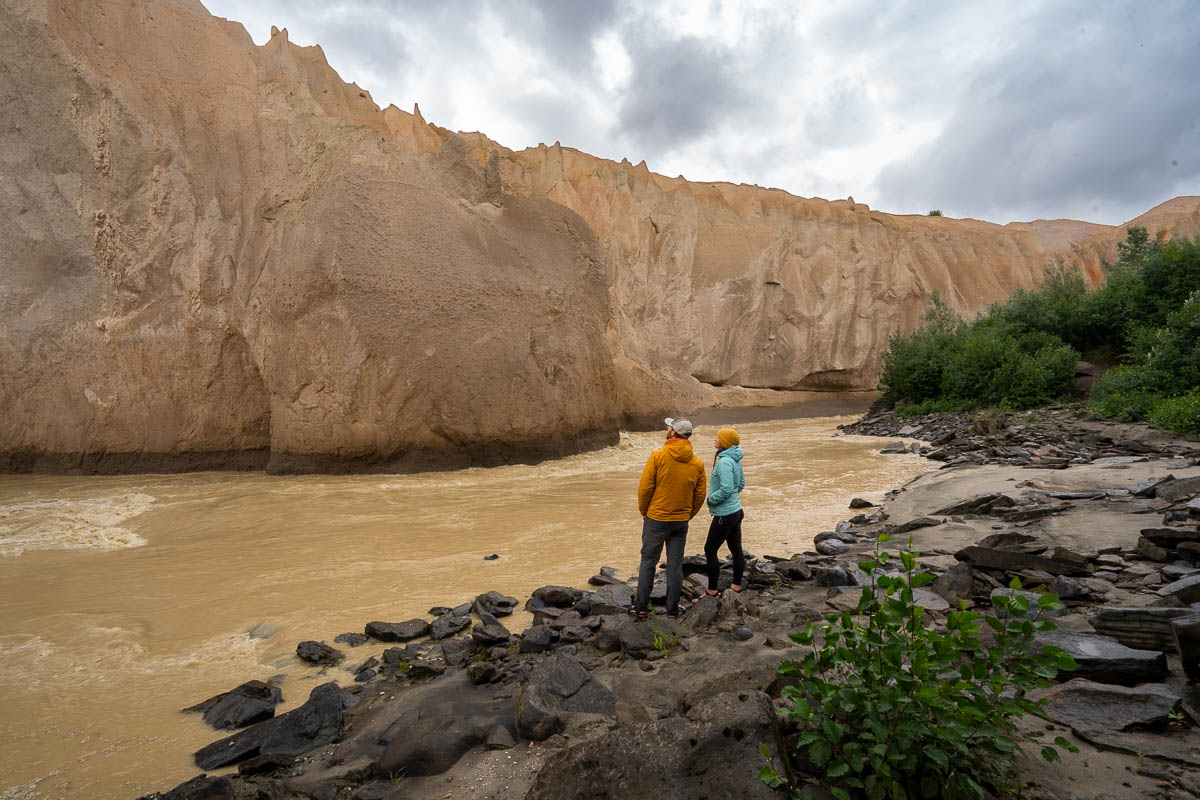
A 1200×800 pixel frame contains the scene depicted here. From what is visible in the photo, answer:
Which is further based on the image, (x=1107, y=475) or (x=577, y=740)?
(x=1107, y=475)

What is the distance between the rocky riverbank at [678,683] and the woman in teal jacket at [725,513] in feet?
0.68

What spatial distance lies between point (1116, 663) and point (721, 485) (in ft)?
8.76

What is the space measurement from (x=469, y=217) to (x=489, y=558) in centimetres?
1085

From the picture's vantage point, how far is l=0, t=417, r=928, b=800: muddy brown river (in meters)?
3.38

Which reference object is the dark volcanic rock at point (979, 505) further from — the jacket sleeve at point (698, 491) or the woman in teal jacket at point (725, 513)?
the jacket sleeve at point (698, 491)

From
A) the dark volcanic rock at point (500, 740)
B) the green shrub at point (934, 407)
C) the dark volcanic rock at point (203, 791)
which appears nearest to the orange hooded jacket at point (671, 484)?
the dark volcanic rock at point (500, 740)

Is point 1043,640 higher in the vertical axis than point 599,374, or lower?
lower

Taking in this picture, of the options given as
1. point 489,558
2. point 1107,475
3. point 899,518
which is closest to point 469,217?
point 489,558

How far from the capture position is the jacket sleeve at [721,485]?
16.4 ft

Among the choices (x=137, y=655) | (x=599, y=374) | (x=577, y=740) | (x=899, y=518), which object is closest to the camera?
(x=577, y=740)

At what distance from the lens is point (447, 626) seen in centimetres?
448

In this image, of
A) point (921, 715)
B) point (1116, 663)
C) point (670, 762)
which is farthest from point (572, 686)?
point (1116, 663)

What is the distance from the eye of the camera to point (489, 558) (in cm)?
645

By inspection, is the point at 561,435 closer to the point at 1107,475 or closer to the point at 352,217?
the point at 352,217
